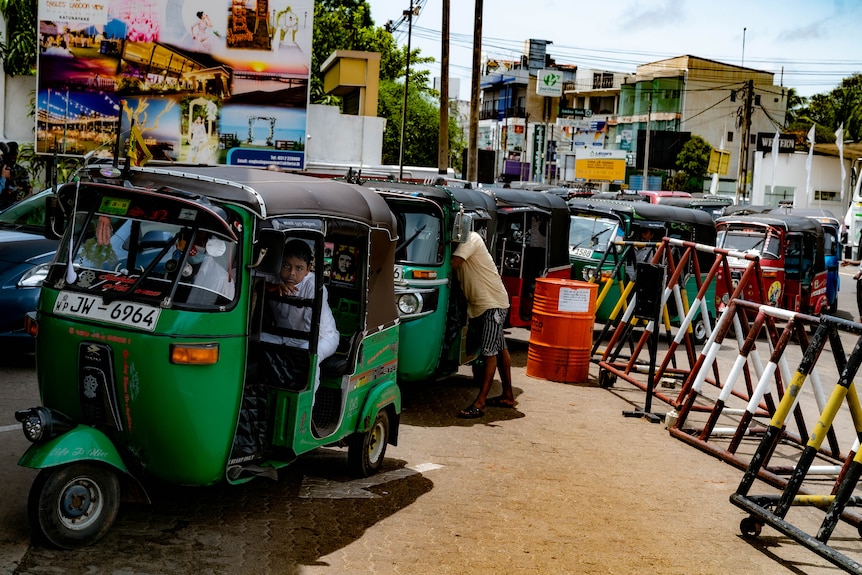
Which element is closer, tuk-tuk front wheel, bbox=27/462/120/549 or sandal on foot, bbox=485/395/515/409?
tuk-tuk front wheel, bbox=27/462/120/549

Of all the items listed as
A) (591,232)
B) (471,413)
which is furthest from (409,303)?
(591,232)

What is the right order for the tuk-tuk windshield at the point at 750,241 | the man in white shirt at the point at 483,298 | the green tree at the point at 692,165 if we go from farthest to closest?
the green tree at the point at 692,165 → the tuk-tuk windshield at the point at 750,241 → the man in white shirt at the point at 483,298

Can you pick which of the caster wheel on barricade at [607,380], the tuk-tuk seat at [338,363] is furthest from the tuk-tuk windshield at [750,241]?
the tuk-tuk seat at [338,363]

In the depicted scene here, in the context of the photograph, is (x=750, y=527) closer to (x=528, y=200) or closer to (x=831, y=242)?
(x=528, y=200)

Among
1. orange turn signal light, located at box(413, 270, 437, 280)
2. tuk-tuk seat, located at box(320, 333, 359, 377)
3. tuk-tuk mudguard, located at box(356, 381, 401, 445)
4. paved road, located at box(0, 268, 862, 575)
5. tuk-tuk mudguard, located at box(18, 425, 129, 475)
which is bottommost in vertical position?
paved road, located at box(0, 268, 862, 575)

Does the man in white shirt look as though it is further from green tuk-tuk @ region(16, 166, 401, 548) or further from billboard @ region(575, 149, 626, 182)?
billboard @ region(575, 149, 626, 182)

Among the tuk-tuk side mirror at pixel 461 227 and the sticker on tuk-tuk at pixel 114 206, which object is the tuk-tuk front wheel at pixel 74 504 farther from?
the tuk-tuk side mirror at pixel 461 227

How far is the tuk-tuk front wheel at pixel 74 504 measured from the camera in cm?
519

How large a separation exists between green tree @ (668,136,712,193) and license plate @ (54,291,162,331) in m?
66.8

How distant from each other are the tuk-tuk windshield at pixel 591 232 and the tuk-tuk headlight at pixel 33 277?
853 centimetres

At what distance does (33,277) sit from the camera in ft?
32.5

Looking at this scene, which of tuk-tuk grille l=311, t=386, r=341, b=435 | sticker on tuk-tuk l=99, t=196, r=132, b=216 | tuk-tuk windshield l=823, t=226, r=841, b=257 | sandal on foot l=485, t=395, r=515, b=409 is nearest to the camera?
sticker on tuk-tuk l=99, t=196, r=132, b=216

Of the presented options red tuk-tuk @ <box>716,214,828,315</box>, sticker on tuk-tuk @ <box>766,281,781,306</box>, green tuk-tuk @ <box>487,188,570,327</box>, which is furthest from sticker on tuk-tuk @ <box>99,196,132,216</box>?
sticker on tuk-tuk @ <box>766,281,781,306</box>

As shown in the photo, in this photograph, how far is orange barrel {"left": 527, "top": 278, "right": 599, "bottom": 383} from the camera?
11547 millimetres
